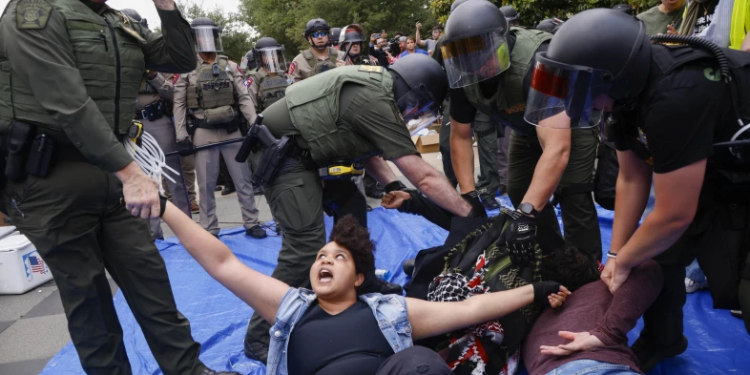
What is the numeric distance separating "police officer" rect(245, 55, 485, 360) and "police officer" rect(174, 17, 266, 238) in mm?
2172

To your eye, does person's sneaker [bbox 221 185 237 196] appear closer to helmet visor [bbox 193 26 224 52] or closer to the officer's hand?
helmet visor [bbox 193 26 224 52]

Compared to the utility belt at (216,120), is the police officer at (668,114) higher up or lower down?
higher up

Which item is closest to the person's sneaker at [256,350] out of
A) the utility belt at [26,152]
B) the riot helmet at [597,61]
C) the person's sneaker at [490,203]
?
the utility belt at [26,152]

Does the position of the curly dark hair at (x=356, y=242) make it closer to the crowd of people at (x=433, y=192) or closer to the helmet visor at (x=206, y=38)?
the crowd of people at (x=433, y=192)

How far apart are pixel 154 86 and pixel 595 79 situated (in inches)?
161

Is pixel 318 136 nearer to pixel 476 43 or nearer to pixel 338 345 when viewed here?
pixel 476 43

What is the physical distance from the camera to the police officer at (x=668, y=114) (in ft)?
5.29

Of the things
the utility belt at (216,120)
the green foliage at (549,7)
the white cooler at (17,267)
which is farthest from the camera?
the green foliage at (549,7)

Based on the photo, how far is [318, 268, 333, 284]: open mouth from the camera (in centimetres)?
203

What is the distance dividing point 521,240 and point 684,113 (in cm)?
87

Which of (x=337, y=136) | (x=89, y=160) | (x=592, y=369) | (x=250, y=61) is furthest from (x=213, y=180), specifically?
(x=592, y=369)

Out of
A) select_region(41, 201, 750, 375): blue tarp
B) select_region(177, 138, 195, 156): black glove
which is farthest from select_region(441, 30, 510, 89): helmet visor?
select_region(177, 138, 195, 156): black glove

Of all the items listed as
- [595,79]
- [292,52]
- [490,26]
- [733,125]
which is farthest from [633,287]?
[292,52]

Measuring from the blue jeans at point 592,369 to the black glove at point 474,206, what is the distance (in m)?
0.96
